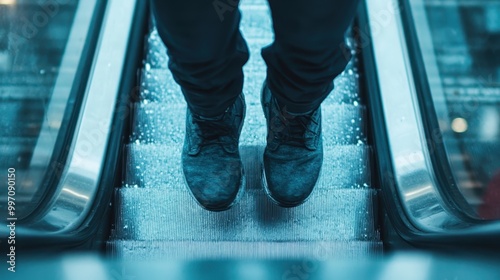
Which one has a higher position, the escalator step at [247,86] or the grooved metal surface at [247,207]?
the escalator step at [247,86]

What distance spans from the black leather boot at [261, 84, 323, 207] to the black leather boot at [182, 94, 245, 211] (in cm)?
9

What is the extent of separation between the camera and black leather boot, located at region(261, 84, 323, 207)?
63.2 inches

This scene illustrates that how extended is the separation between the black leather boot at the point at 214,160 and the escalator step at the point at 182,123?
0.47 meters

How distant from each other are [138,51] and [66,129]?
522mm

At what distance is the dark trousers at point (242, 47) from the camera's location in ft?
3.41

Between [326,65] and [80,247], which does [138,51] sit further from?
[326,65]

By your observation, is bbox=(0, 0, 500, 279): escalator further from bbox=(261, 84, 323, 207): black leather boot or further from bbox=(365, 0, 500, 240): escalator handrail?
bbox=(261, 84, 323, 207): black leather boot

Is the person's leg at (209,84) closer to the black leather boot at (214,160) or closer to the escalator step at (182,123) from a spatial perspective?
the black leather boot at (214,160)

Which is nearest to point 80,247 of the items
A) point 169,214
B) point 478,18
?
point 169,214

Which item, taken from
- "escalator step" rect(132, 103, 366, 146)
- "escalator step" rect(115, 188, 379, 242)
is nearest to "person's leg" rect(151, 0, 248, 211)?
"escalator step" rect(115, 188, 379, 242)

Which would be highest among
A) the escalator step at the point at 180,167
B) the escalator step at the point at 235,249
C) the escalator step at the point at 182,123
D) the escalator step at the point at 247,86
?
the escalator step at the point at 247,86

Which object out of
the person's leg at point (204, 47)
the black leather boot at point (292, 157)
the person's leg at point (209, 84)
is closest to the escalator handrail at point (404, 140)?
the black leather boot at point (292, 157)

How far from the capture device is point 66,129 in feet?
6.60

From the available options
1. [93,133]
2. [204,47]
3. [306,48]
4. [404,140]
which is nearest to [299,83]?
[306,48]
